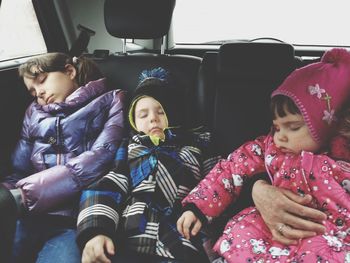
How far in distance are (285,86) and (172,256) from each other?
0.76 meters

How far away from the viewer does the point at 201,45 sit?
3.20m

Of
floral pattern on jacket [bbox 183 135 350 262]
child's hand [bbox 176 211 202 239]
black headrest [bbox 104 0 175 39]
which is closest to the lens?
floral pattern on jacket [bbox 183 135 350 262]

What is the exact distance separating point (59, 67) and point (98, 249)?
1105mm

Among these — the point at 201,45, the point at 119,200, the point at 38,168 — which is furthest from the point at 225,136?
the point at 201,45

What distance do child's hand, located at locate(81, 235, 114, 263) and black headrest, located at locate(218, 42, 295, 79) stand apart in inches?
39.9

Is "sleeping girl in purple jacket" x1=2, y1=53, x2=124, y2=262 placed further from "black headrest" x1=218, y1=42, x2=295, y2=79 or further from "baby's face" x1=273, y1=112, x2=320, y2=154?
"baby's face" x1=273, y1=112, x2=320, y2=154

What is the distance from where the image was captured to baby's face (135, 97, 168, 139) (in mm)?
1858

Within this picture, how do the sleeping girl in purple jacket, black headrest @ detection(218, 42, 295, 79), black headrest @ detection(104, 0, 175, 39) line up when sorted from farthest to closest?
black headrest @ detection(104, 0, 175, 39) < black headrest @ detection(218, 42, 295, 79) < the sleeping girl in purple jacket

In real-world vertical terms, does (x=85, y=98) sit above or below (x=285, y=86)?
below

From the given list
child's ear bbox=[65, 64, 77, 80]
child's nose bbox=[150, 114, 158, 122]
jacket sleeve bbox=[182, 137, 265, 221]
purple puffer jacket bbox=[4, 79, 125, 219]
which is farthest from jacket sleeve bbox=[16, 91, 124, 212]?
jacket sleeve bbox=[182, 137, 265, 221]

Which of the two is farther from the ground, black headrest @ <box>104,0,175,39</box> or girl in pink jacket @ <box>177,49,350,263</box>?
black headrest @ <box>104,0,175,39</box>

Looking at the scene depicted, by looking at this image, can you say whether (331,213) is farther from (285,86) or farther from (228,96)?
(228,96)

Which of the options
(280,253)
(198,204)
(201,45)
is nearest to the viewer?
(280,253)

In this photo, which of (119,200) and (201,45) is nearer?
(119,200)
